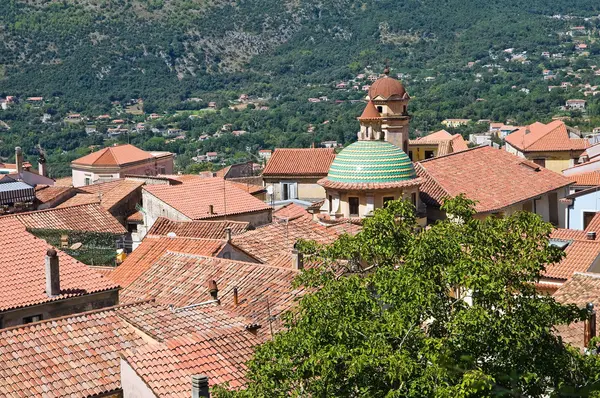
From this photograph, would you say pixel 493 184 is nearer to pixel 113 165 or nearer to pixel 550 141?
pixel 550 141

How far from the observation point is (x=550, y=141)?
65.5 metres

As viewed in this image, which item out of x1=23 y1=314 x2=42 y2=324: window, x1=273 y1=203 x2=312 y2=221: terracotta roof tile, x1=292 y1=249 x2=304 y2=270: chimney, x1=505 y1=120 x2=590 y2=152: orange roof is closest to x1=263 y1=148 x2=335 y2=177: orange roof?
x1=273 y1=203 x2=312 y2=221: terracotta roof tile

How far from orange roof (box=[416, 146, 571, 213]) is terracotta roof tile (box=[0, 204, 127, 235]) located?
Answer: 13.3 metres

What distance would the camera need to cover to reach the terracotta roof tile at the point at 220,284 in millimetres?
21266

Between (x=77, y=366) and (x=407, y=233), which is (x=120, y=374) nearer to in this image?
(x=77, y=366)

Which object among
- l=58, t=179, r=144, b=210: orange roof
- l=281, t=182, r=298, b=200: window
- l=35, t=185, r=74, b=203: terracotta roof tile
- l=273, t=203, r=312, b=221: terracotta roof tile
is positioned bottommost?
l=281, t=182, r=298, b=200: window

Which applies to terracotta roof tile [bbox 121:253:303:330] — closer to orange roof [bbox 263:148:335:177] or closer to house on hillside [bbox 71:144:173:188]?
orange roof [bbox 263:148:335:177]

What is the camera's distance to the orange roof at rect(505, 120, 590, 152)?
6394 cm

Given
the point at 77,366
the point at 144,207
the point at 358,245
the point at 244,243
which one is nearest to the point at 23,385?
the point at 77,366

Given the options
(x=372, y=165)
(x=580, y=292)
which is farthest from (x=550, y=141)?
(x=580, y=292)

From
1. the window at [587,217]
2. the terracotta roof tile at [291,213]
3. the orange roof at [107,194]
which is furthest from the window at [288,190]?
the window at [587,217]

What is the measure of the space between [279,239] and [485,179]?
16.1 metres

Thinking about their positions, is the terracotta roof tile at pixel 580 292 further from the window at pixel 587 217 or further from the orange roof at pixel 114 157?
the orange roof at pixel 114 157

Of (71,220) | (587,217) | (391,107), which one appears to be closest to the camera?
(71,220)
